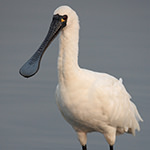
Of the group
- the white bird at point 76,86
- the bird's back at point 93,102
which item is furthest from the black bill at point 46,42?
the bird's back at point 93,102

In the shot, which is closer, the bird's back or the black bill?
the black bill

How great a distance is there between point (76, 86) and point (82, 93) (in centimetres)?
10

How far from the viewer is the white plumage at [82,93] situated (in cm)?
713

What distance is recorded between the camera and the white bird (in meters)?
7.11

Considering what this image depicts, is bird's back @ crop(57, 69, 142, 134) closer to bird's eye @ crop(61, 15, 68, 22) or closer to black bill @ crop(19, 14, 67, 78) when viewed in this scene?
black bill @ crop(19, 14, 67, 78)

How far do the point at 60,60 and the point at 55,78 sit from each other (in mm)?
4236

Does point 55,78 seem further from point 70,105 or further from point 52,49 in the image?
point 70,105

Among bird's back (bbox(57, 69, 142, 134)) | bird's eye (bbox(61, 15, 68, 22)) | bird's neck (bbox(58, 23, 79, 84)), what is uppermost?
bird's eye (bbox(61, 15, 68, 22))

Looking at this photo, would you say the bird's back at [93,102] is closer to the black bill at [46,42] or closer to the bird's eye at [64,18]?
the black bill at [46,42]

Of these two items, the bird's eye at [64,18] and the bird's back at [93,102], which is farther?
the bird's back at [93,102]

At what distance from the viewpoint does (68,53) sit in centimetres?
713

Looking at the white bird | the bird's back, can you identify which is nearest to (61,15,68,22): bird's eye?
the white bird

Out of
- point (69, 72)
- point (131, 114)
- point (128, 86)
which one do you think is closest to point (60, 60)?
point (69, 72)

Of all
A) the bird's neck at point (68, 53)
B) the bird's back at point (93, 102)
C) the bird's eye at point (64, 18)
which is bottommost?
the bird's back at point (93, 102)
